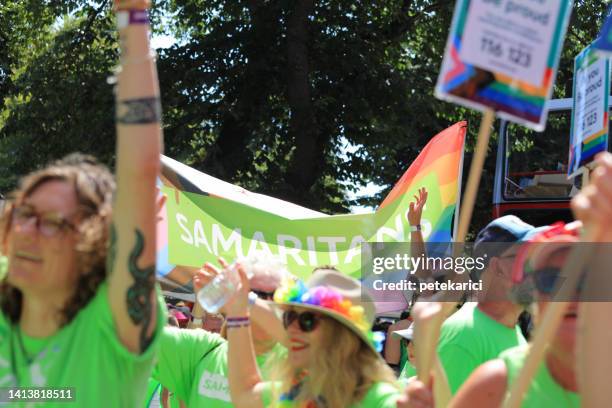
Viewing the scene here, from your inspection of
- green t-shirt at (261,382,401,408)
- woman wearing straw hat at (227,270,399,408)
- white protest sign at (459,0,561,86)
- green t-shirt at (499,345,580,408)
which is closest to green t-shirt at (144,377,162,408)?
woman wearing straw hat at (227,270,399,408)

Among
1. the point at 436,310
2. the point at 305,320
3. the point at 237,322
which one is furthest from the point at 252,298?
the point at 436,310

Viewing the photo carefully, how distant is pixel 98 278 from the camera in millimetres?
2520

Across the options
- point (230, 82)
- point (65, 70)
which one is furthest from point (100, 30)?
point (230, 82)

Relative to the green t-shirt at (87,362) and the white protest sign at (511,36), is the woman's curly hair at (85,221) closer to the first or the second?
the green t-shirt at (87,362)

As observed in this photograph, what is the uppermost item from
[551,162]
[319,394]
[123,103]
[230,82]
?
[230,82]

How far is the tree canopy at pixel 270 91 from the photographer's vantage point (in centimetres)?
1684

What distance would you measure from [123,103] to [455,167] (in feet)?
19.5

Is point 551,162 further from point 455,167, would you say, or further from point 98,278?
point 98,278

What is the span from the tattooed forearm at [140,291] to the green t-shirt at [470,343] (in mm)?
1878

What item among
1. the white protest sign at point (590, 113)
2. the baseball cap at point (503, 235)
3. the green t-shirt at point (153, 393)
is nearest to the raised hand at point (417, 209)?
the green t-shirt at point (153, 393)

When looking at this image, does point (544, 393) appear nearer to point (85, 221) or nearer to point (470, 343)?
point (85, 221)

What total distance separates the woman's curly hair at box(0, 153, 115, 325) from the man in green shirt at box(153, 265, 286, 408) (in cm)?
170

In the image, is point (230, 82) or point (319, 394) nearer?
point (319, 394)

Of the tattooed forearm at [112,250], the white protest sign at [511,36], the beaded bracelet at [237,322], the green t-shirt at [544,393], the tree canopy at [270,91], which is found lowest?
the green t-shirt at [544,393]
